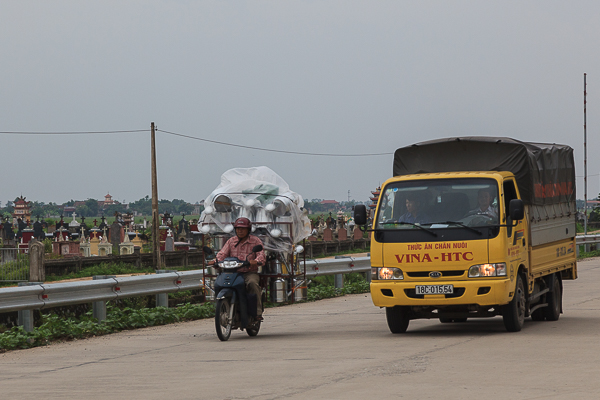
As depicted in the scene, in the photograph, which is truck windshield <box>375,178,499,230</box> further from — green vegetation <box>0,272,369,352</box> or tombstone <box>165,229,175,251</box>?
tombstone <box>165,229,175,251</box>

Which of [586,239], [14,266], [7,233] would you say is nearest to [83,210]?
[7,233]

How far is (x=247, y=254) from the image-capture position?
12.5m

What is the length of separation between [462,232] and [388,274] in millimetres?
1096

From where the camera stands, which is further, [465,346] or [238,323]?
[238,323]

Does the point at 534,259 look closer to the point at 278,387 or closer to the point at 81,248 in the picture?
the point at 278,387

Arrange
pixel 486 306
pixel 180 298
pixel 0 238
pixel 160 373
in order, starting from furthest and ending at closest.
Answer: pixel 0 238 → pixel 180 298 → pixel 486 306 → pixel 160 373

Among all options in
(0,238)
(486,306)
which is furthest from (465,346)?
(0,238)

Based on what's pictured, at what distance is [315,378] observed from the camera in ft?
27.5

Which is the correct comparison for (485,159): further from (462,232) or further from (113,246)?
(113,246)

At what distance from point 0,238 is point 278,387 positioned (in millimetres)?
43283

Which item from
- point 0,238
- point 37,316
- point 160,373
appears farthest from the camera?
point 0,238

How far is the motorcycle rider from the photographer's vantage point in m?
12.4

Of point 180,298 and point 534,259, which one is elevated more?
point 534,259

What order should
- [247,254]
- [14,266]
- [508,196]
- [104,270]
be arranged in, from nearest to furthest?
1. [508,196]
2. [247,254]
3. [14,266]
4. [104,270]
